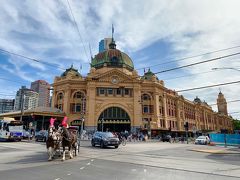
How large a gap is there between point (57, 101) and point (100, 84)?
13.5 meters

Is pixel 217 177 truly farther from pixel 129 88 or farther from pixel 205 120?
pixel 205 120

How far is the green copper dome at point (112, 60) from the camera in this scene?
60719mm

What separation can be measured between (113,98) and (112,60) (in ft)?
39.9

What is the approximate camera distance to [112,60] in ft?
201

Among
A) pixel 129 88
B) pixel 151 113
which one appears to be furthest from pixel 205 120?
pixel 129 88

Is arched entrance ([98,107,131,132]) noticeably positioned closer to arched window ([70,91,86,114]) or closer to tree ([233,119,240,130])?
arched window ([70,91,86,114])

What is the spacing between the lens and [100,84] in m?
55.2

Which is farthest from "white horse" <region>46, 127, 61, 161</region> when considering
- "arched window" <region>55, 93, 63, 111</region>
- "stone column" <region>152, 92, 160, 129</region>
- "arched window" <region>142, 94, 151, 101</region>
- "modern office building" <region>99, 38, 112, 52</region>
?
"modern office building" <region>99, 38, 112, 52</region>

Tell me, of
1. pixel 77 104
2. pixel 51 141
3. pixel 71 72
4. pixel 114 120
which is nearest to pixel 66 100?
pixel 77 104

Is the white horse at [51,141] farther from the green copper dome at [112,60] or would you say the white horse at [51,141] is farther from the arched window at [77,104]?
the green copper dome at [112,60]

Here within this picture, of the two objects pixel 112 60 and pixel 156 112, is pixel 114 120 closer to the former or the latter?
pixel 156 112

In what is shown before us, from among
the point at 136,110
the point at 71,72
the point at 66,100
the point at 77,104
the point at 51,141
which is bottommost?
the point at 51,141

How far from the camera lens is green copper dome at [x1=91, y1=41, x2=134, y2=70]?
60719 mm

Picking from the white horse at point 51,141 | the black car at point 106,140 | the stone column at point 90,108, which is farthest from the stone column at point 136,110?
the white horse at point 51,141
